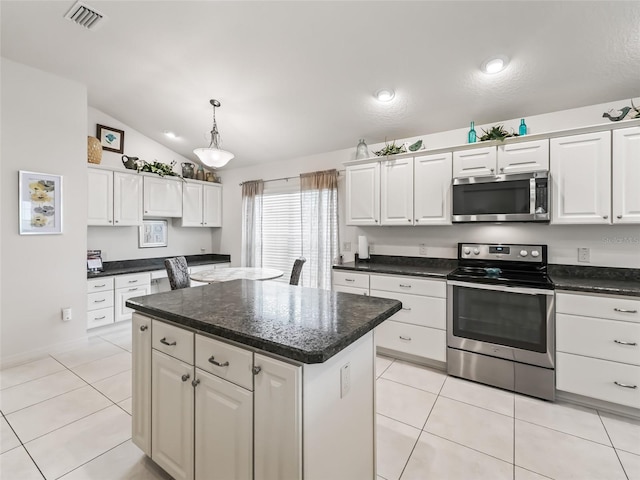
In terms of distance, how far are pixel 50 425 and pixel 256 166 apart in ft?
13.3

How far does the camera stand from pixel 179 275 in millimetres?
3248

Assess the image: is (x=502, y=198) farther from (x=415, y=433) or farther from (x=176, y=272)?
(x=176, y=272)

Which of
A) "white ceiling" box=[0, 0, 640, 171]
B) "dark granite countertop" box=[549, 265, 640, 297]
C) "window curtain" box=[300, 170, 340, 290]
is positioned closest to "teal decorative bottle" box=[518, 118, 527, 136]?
"white ceiling" box=[0, 0, 640, 171]

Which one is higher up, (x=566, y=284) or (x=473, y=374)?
(x=566, y=284)

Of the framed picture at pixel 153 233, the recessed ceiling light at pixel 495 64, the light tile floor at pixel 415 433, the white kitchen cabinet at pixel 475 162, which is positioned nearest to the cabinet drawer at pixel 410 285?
the light tile floor at pixel 415 433

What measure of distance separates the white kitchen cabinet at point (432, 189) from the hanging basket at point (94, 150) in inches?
157

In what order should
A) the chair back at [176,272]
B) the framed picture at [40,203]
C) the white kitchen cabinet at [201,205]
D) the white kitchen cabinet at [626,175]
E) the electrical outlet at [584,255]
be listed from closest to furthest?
the white kitchen cabinet at [626,175] → the electrical outlet at [584,255] → the framed picture at [40,203] → the chair back at [176,272] → the white kitchen cabinet at [201,205]

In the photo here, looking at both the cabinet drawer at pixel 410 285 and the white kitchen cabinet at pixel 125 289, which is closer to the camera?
the cabinet drawer at pixel 410 285

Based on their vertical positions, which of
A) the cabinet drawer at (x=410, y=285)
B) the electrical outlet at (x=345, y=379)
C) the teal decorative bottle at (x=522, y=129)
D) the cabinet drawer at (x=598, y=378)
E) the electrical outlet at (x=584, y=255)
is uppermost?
the teal decorative bottle at (x=522, y=129)

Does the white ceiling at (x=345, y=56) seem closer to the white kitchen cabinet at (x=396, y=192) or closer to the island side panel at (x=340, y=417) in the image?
the white kitchen cabinet at (x=396, y=192)

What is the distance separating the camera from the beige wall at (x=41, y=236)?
2.98 meters

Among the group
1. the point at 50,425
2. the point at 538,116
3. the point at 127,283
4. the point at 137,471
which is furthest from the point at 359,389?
the point at 127,283

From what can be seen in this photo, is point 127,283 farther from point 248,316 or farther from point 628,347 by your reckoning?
point 628,347

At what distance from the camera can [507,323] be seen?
2.57m
